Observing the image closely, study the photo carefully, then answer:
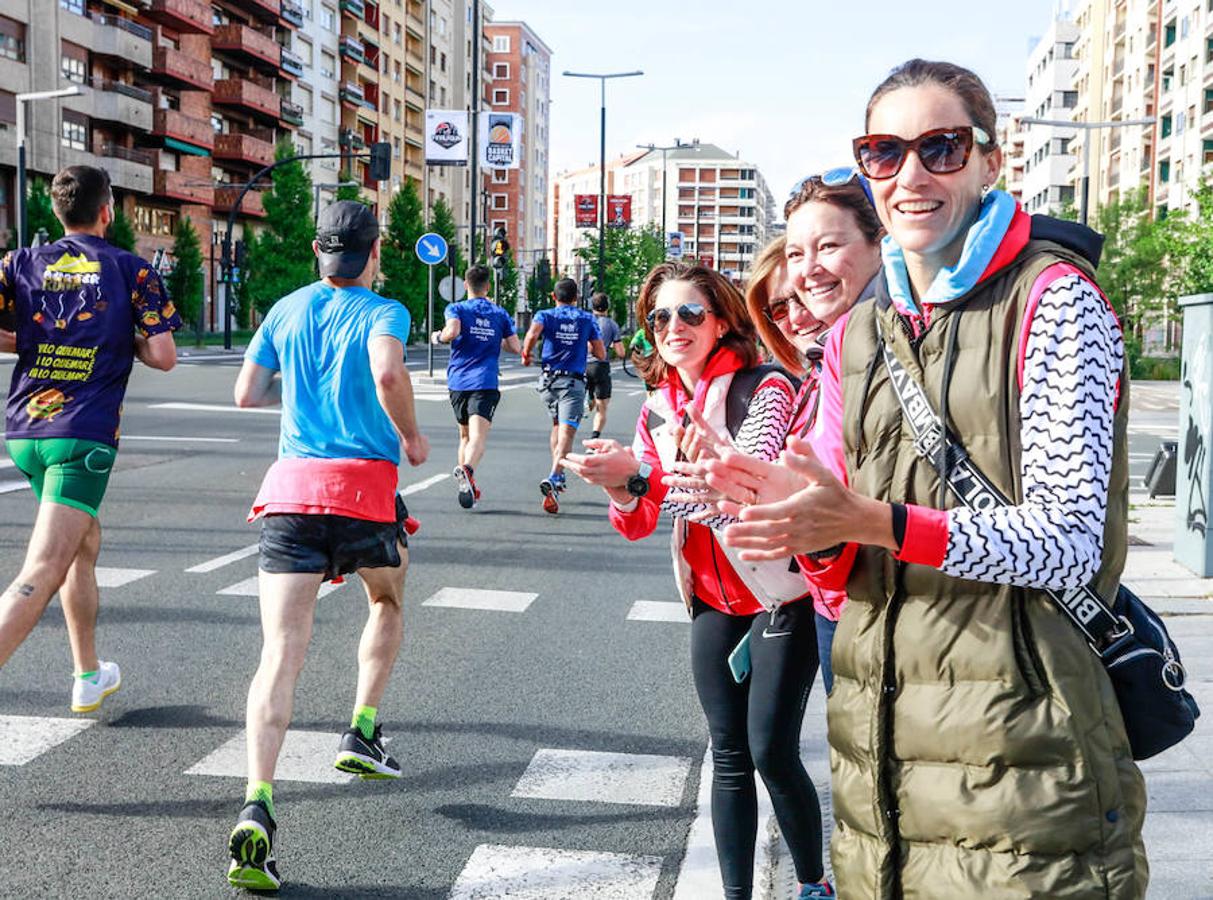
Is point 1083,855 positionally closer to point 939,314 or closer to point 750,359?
point 939,314

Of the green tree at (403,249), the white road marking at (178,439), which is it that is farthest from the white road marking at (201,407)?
the green tree at (403,249)

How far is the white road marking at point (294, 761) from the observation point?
4.96m

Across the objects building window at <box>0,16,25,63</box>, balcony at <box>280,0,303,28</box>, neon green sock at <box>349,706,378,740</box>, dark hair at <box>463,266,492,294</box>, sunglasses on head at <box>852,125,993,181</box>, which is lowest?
neon green sock at <box>349,706,378,740</box>

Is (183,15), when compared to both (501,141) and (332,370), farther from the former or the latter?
(332,370)

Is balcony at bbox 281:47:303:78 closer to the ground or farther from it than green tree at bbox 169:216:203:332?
farther from it

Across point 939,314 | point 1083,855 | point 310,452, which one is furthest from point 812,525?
point 310,452

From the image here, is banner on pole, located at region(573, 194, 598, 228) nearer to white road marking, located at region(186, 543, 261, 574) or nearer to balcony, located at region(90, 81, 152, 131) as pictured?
balcony, located at region(90, 81, 152, 131)

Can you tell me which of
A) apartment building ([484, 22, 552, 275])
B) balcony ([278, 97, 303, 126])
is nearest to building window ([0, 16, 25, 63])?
balcony ([278, 97, 303, 126])

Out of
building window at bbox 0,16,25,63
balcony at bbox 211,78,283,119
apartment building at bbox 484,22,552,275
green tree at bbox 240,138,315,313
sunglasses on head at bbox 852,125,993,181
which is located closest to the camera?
sunglasses on head at bbox 852,125,993,181

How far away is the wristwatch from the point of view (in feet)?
10.6

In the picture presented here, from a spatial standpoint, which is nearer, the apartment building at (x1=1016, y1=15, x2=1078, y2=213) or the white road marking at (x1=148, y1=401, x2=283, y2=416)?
the white road marking at (x1=148, y1=401, x2=283, y2=416)

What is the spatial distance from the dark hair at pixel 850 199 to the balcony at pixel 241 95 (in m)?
76.8

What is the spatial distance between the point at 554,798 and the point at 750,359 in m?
1.84

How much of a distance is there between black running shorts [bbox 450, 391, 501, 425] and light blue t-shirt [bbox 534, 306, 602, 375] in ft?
3.12
